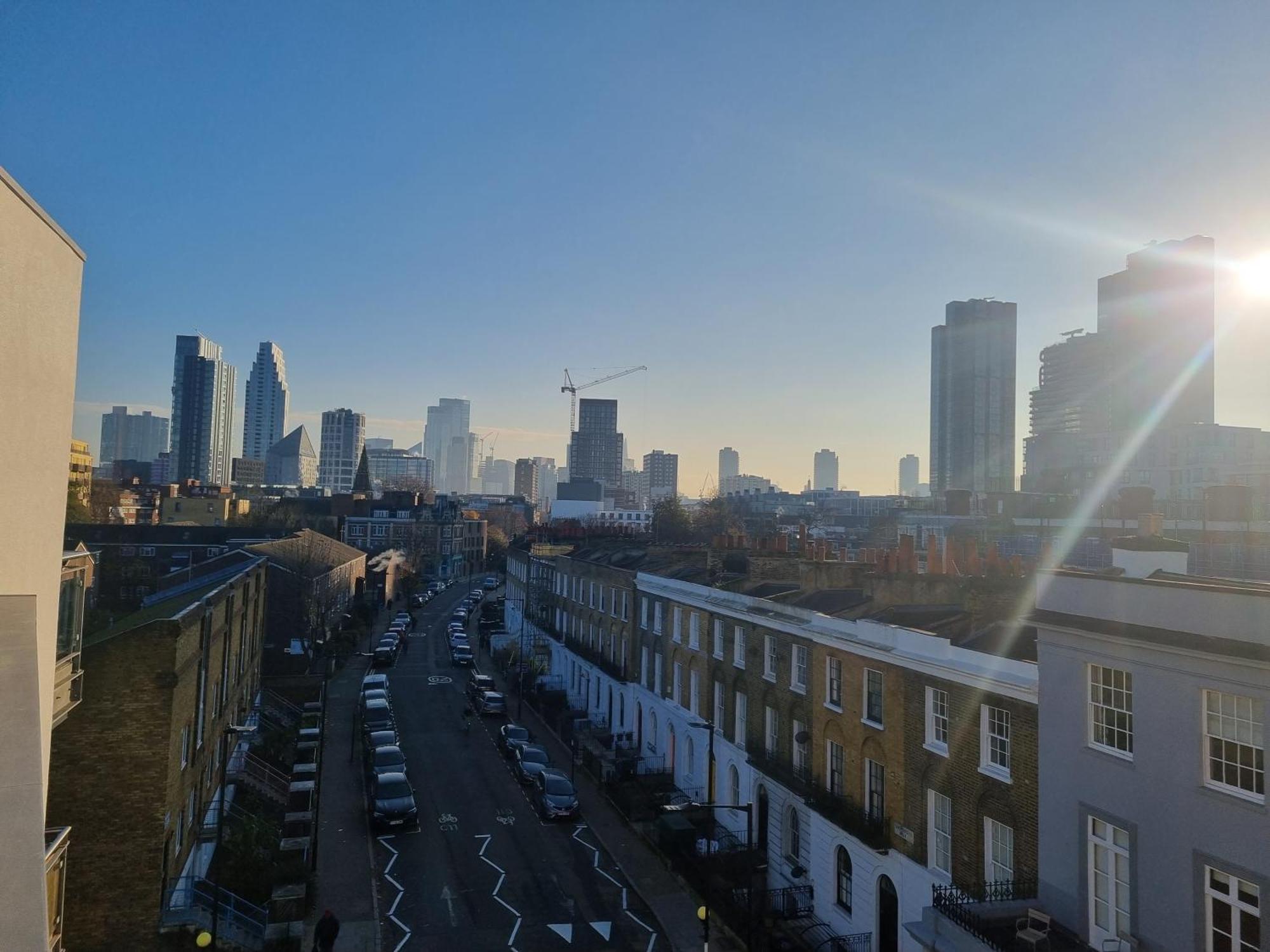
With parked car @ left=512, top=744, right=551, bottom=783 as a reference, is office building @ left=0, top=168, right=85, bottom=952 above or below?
above

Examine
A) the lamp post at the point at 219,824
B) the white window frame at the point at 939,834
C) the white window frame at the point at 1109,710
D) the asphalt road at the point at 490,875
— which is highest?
the white window frame at the point at 1109,710

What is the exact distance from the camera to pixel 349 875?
26578 mm

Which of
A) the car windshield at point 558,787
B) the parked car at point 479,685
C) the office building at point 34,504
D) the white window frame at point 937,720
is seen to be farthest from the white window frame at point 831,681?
the parked car at point 479,685

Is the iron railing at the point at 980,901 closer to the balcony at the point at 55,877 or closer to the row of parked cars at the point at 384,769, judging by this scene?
the balcony at the point at 55,877

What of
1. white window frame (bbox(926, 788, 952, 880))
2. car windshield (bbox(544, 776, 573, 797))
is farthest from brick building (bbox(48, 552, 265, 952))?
white window frame (bbox(926, 788, 952, 880))

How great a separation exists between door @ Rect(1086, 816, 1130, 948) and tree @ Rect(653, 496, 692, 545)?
85.3 meters

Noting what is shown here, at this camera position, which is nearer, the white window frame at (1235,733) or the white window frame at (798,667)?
the white window frame at (1235,733)

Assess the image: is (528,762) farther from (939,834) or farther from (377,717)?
(939,834)

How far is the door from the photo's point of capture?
14.1 metres

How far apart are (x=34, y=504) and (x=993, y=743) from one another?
18.3 m

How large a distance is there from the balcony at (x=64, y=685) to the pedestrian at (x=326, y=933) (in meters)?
10.6

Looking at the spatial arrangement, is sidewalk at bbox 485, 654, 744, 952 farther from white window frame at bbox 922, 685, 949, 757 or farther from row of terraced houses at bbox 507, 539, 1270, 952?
white window frame at bbox 922, 685, 949, 757

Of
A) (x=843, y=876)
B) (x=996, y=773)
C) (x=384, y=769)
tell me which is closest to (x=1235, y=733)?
(x=996, y=773)

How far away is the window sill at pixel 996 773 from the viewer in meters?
17.8
